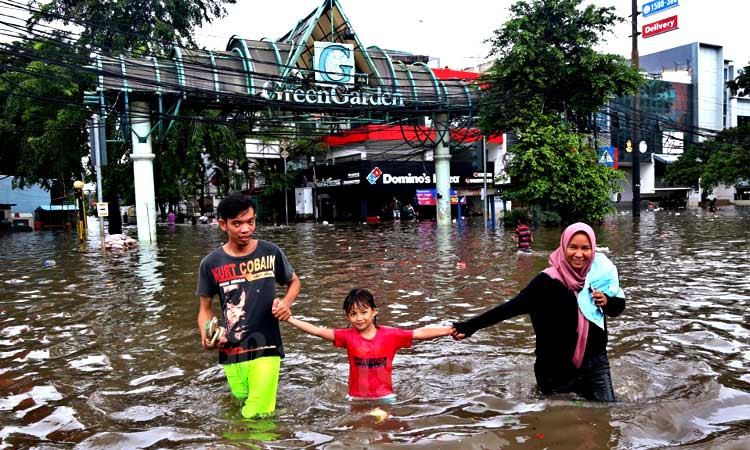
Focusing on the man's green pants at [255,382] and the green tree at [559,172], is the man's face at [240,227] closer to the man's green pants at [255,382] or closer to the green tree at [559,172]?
the man's green pants at [255,382]

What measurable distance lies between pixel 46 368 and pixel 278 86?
Answer: 21.3m

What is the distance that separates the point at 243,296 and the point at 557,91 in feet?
84.7

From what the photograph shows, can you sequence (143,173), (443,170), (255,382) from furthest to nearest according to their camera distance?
(443,170), (143,173), (255,382)

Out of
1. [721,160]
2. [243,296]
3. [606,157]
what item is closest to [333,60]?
[606,157]

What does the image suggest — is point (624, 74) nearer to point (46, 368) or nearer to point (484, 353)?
point (484, 353)

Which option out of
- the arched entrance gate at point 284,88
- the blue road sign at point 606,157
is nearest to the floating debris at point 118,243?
the arched entrance gate at point 284,88

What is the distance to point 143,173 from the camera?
24.2m

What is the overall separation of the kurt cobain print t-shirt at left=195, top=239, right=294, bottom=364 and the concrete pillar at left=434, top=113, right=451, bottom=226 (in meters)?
27.6

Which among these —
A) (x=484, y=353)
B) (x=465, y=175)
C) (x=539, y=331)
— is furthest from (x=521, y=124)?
(x=539, y=331)

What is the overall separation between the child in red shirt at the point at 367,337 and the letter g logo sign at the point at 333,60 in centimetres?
2466

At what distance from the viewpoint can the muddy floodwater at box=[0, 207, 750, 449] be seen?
4109 millimetres

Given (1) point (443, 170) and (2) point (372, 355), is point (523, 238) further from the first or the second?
(1) point (443, 170)

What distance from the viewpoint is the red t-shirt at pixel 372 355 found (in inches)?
174

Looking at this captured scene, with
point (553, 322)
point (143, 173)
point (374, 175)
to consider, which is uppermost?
point (374, 175)
